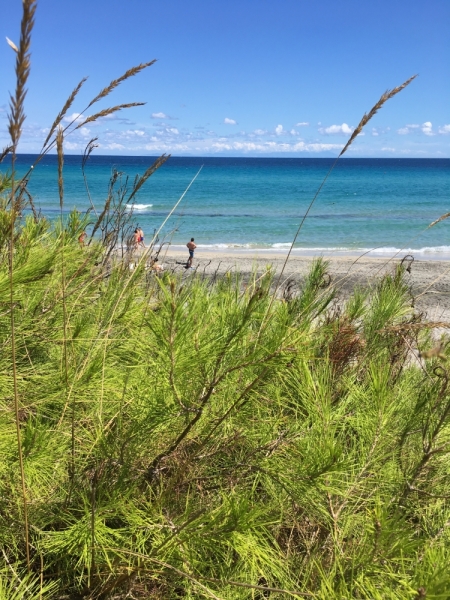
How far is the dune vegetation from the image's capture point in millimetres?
1194

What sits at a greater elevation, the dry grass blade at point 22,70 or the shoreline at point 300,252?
the dry grass blade at point 22,70

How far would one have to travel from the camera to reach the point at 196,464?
142cm

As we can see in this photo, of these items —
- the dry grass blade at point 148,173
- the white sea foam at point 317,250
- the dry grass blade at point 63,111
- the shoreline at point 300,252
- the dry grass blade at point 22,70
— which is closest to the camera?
the dry grass blade at point 22,70

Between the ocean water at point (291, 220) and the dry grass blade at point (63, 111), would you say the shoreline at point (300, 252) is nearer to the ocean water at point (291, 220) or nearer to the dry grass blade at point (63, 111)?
the ocean water at point (291, 220)

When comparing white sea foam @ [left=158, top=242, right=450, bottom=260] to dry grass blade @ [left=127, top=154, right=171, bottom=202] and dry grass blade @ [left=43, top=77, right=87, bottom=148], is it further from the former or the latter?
dry grass blade @ [left=43, top=77, right=87, bottom=148]

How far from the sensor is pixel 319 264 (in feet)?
8.11

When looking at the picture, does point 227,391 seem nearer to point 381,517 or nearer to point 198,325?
point 198,325

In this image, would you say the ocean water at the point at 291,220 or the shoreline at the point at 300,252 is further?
the ocean water at the point at 291,220

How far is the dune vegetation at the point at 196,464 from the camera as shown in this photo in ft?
3.92

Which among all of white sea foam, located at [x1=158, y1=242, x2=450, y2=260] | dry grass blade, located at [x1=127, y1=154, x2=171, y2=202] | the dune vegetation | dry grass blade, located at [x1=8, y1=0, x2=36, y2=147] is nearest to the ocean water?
white sea foam, located at [x1=158, y1=242, x2=450, y2=260]

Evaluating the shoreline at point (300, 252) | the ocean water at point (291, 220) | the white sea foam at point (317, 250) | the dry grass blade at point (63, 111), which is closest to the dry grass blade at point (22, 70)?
the dry grass blade at point (63, 111)

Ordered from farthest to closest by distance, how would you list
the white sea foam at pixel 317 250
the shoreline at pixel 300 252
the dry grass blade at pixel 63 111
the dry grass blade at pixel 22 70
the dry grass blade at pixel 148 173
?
the white sea foam at pixel 317 250 → the shoreline at pixel 300 252 → the dry grass blade at pixel 148 173 → the dry grass blade at pixel 63 111 → the dry grass blade at pixel 22 70

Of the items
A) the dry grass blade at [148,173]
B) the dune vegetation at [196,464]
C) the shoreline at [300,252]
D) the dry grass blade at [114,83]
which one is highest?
the dry grass blade at [114,83]

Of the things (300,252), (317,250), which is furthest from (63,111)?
(317,250)
